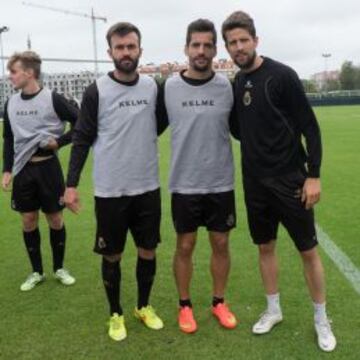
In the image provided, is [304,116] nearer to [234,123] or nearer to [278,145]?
[278,145]

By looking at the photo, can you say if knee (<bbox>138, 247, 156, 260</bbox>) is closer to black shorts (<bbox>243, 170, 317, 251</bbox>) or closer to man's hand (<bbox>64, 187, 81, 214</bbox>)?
man's hand (<bbox>64, 187, 81, 214</bbox>)

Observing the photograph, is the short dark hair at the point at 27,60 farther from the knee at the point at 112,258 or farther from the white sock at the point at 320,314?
the white sock at the point at 320,314

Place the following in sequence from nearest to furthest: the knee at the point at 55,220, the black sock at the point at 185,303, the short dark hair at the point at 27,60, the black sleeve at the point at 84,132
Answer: the black sleeve at the point at 84,132
the black sock at the point at 185,303
the short dark hair at the point at 27,60
the knee at the point at 55,220

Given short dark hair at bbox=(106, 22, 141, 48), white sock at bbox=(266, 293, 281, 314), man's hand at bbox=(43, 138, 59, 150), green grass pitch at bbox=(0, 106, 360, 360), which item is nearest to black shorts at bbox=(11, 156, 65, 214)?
man's hand at bbox=(43, 138, 59, 150)

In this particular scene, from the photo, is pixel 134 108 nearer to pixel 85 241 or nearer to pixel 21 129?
pixel 21 129

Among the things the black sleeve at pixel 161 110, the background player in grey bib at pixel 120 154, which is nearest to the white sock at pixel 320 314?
the background player in grey bib at pixel 120 154

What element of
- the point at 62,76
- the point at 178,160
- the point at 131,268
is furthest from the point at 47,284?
the point at 62,76

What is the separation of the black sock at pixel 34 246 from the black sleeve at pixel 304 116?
2.86m

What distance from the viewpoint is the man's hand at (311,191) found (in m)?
4.21

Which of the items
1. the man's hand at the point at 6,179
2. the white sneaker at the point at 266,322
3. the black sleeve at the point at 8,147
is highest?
the black sleeve at the point at 8,147

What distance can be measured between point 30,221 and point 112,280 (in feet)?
4.79

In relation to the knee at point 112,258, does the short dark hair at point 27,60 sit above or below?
above

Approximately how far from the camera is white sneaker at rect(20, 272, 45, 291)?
574 centimetres

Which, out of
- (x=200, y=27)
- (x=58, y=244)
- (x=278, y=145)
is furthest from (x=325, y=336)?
(x=58, y=244)
